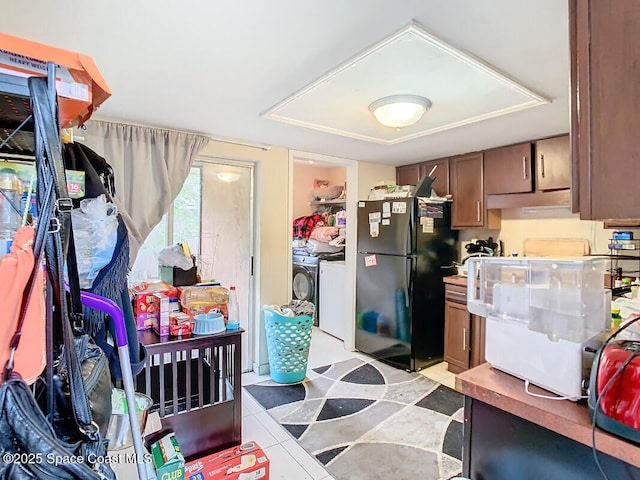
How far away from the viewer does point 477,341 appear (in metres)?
3.13

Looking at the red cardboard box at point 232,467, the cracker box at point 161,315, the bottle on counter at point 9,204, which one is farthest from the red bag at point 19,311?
the cracker box at point 161,315

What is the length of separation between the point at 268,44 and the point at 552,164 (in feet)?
8.27

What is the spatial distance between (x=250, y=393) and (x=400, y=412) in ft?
4.04

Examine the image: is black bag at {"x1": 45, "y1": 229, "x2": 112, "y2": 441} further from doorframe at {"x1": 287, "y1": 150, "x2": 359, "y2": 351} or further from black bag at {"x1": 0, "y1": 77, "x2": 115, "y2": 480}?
doorframe at {"x1": 287, "y1": 150, "x2": 359, "y2": 351}

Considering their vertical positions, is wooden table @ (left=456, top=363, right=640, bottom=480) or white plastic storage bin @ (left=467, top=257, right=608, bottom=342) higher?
white plastic storage bin @ (left=467, top=257, right=608, bottom=342)

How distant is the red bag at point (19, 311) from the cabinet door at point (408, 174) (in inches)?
148

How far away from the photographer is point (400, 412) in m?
2.62

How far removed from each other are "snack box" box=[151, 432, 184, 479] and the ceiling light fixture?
211 cm

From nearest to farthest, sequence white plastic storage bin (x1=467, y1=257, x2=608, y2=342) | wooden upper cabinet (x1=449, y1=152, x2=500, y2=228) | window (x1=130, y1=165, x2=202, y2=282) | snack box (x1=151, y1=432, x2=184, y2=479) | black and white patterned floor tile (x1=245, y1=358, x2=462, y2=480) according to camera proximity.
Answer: white plastic storage bin (x1=467, y1=257, x2=608, y2=342) → snack box (x1=151, y1=432, x2=184, y2=479) → black and white patterned floor tile (x1=245, y1=358, x2=462, y2=480) → window (x1=130, y1=165, x2=202, y2=282) → wooden upper cabinet (x1=449, y1=152, x2=500, y2=228)

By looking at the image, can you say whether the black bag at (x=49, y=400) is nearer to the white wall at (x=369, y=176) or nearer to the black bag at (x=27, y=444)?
the black bag at (x=27, y=444)

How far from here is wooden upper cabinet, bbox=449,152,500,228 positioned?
3336 mm

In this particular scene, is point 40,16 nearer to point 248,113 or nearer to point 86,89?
point 86,89

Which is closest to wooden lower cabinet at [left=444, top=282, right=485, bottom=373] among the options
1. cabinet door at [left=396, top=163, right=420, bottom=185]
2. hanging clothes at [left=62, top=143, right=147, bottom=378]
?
cabinet door at [left=396, top=163, right=420, bottom=185]

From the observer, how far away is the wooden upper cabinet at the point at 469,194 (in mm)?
3336
